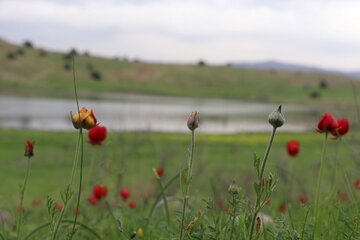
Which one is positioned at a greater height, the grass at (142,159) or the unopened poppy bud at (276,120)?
the unopened poppy bud at (276,120)

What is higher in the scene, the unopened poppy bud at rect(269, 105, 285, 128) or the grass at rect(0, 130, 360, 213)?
the unopened poppy bud at rect(269, 105, 285, 128)

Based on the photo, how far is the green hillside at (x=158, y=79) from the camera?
3049 inches

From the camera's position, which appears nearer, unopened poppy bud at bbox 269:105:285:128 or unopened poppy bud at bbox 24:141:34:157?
unopened poppy bud at bbox 269:105:285:128

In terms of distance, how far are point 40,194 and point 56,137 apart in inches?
476

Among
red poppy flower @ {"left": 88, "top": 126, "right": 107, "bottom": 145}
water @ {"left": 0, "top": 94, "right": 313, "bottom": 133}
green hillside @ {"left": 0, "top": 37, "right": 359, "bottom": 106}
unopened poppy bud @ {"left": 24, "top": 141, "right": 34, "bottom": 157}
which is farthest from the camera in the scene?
green hillside @ {"left": 0, "top": 37, "right": 359, "bottom": 106}

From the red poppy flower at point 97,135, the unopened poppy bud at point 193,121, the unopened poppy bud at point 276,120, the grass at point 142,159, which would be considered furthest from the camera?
the grass at point 142,159

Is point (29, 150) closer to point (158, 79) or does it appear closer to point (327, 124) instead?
point (327, 124)

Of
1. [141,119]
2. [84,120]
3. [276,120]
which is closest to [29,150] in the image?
[84,120]

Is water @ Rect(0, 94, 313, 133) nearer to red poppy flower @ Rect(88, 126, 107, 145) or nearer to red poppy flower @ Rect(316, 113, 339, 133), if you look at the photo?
red poppy flower @ Rect(88, 126, 107, 145)

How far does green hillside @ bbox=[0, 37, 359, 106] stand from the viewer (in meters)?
77.4

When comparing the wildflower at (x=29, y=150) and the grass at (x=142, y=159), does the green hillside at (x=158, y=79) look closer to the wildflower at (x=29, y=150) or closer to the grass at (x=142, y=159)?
the grass at (x=142, y=159)

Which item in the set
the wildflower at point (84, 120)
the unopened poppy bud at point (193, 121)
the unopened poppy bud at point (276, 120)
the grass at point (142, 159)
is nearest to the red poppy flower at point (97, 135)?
the wildflower at point (84, 120)

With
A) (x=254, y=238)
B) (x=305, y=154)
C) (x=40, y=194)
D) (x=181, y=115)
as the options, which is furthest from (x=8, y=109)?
(x=254, y=238)

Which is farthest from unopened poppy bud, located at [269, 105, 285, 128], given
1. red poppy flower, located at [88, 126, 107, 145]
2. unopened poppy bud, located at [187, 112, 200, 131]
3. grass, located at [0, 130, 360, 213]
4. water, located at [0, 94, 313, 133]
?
water, located at [0, 94, 313, 133]
